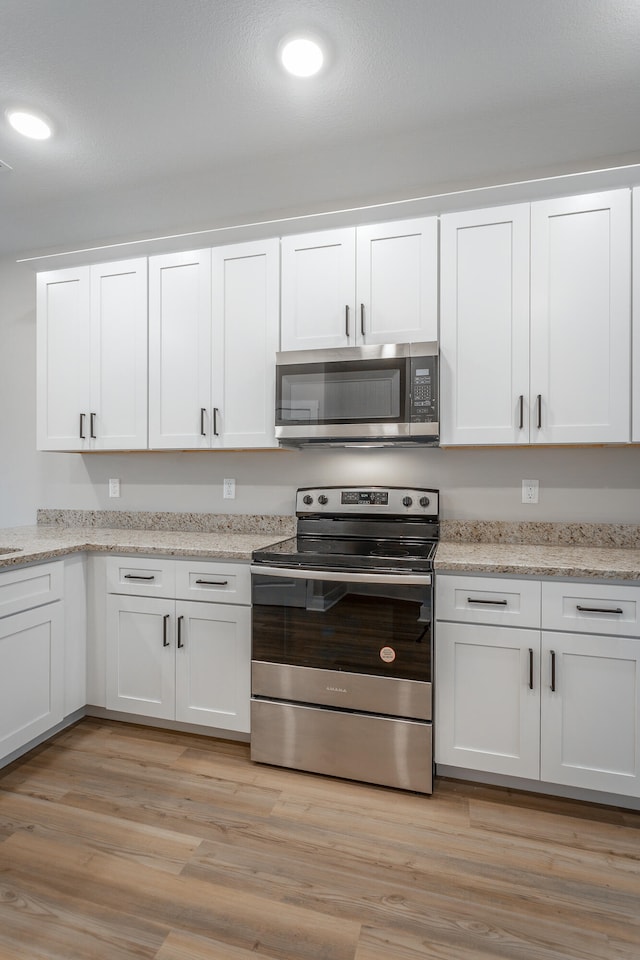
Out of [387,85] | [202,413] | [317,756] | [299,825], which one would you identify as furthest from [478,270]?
[299,825]

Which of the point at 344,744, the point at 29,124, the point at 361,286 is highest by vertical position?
the point at 29,124

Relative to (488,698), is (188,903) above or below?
below

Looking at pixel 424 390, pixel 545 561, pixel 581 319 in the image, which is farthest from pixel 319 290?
pixel 545 561

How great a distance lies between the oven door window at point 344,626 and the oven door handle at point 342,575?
0.02 m

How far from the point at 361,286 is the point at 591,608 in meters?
1.66

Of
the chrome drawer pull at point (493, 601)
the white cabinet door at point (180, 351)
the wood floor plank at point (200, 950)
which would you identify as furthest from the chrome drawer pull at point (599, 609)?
the white cabinet door at point (180, 351)

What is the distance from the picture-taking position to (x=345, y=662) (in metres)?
2.10

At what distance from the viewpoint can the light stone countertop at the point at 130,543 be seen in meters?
2.28

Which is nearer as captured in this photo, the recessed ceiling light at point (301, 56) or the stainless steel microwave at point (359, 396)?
the recessed ceiling light at point (301, 56)

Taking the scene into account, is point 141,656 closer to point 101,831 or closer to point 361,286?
point 101,831

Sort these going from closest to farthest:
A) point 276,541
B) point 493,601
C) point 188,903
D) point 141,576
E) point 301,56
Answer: point 188,903 < point 301,56 < point 493,601 < point 141,576 < point 276,541

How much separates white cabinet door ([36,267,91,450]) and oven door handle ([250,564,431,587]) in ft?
4.74

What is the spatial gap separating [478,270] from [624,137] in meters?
0.83

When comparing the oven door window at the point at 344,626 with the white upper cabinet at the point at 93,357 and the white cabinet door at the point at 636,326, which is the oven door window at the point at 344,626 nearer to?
the white cabinet door at the point at 636,326
